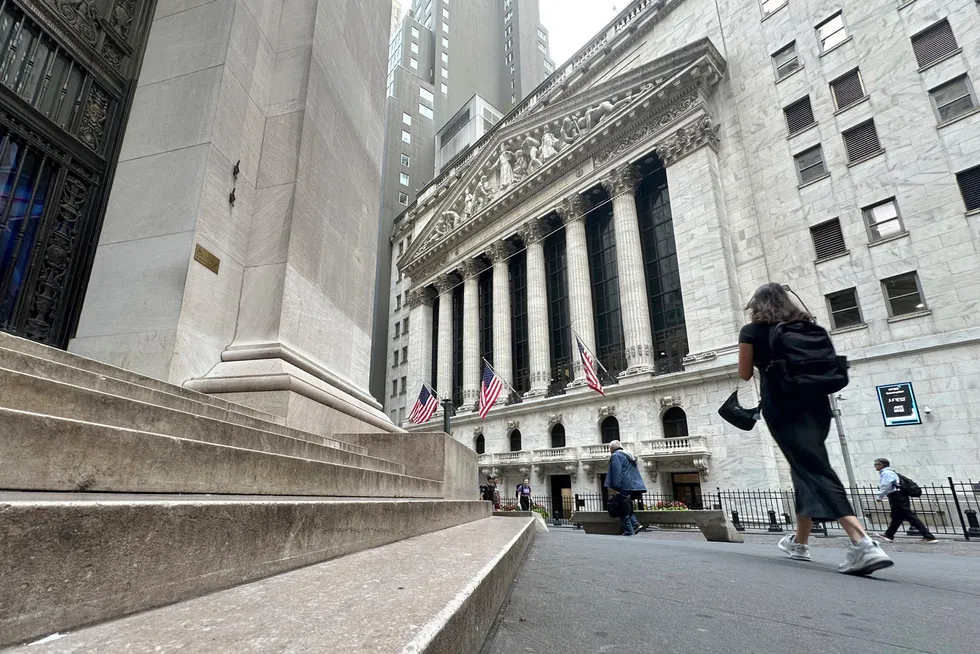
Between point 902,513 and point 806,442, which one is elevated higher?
point 806,442

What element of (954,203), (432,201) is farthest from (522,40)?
(954,203)

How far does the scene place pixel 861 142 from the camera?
2055 centimetres

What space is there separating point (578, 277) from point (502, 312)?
745 centimetres

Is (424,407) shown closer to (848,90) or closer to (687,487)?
(687,487)

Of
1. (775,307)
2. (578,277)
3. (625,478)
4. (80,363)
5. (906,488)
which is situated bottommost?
(906,488)

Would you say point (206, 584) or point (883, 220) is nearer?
point (206, 584)

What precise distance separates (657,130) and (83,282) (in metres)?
28.4

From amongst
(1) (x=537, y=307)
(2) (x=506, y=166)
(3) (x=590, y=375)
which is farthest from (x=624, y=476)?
(2) (x=506, y=166)

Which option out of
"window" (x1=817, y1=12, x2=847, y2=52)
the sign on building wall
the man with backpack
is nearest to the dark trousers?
the man with backpack

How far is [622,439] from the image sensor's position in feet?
80.9

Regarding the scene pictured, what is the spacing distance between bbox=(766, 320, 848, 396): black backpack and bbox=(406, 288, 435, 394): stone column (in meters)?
37.5

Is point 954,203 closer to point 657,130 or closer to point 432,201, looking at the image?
point 657,130

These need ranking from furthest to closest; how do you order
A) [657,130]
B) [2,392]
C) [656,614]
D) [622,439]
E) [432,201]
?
[432,201]
[657,130]
[622,439]
[656,614]
[2,392]

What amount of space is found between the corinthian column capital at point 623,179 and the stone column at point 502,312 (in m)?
9.94
